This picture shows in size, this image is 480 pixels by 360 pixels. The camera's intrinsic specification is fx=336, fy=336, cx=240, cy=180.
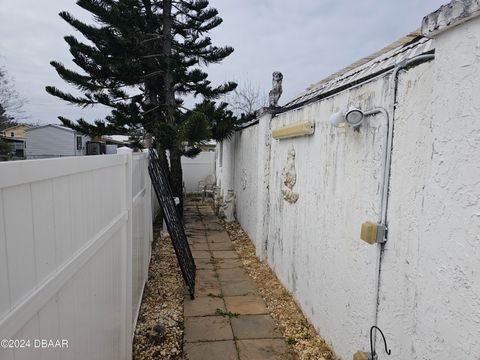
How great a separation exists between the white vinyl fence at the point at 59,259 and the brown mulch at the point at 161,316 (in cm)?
73

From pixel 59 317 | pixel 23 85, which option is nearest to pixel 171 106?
pixel 59 317

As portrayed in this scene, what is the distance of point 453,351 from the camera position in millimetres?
1290

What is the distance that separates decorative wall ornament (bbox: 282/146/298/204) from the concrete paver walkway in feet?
4.02

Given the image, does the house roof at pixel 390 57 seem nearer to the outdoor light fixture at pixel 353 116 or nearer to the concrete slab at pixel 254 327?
the outdoor light fixture at pixel 353 116

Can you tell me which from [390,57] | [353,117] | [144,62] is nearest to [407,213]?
[353,117]

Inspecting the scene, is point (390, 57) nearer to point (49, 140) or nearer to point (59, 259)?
point (59, 259)

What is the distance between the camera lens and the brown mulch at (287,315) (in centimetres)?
279

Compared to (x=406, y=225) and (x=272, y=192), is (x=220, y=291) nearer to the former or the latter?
(x=272, y=192)

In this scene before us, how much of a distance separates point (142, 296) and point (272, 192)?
2184 mm

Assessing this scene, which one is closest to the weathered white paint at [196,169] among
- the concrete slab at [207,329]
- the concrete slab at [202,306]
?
the concrete slab at [202,306]

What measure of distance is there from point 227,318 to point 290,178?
5.41 ft

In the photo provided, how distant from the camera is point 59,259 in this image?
115 centimetres

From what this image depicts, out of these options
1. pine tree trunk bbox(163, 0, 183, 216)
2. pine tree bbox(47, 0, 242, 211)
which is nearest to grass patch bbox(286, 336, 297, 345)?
pine tree bbox(47, 0, 242, 211)

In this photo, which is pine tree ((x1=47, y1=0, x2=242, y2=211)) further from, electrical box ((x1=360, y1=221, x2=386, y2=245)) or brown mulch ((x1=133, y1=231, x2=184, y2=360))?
electrical box ((x1=360, y1=221, x2=386, y2=245))
